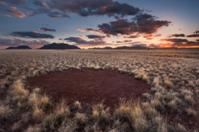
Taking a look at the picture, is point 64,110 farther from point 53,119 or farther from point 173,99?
point 173,99

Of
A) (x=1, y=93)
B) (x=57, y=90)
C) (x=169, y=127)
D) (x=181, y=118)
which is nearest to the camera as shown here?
(x=169, y=127)

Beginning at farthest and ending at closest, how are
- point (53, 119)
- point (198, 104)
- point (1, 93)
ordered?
point (1, 93), point (198, 104), point (53, 119)

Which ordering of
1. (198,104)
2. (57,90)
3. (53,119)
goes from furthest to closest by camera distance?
(57,90) → (198,104) → (53,119)

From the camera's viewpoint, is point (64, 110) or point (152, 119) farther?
point (64, 110)

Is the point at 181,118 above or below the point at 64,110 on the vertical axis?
below

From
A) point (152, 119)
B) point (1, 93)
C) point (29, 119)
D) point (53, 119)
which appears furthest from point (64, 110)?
point (1, 93)

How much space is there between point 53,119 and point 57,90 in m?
4.47

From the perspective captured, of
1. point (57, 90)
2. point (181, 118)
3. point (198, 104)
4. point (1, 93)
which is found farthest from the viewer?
point (57, 90)

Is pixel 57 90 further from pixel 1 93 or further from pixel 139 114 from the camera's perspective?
pixel 139 114

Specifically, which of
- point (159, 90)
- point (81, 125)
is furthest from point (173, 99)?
point (81, 125)

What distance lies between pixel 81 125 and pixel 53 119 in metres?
0.92

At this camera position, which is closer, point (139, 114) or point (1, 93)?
point (139, 114)

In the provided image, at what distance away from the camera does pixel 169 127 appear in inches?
216

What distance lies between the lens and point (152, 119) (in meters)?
5.90
